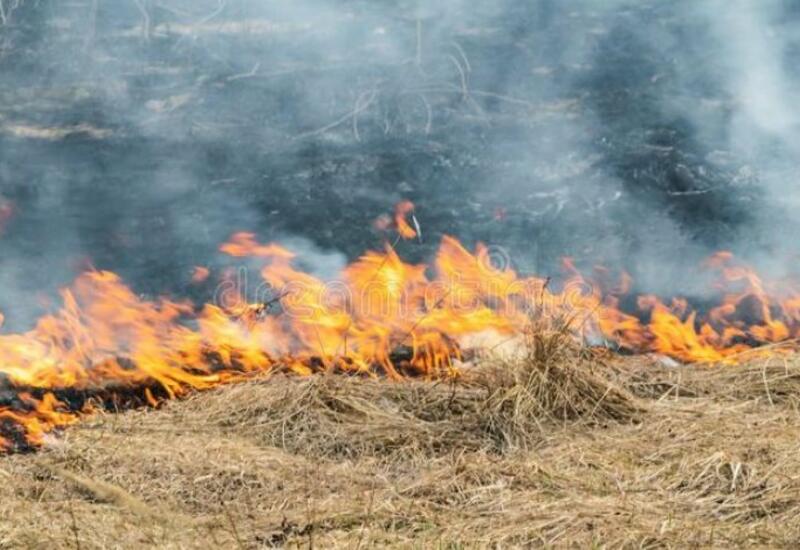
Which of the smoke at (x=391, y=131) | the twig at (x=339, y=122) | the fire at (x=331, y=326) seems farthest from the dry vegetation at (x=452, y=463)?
the twig at (x=339, y=122)

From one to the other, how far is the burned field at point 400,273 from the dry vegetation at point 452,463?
0.06 ft

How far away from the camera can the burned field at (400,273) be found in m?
5.44

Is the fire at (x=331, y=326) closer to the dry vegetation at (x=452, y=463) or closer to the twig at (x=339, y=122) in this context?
the dry vegetation at (x=452, y=463)

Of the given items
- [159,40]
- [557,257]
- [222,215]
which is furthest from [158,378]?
[159,40]

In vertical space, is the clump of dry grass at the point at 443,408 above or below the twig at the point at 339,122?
below

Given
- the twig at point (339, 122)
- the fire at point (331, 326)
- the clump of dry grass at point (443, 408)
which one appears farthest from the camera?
the twig at point (339, 122)

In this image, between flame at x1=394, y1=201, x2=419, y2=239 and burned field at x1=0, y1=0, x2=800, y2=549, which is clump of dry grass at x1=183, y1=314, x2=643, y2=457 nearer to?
burned field at x1=0, y1=0, x2=800, y2=549

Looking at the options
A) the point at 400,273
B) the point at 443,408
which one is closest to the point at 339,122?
the point at 400,273

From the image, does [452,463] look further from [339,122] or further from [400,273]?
[339,122]

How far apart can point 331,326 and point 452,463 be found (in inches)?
87.8

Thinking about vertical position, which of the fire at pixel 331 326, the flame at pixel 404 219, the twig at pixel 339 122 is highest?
the twig at pixel 339 122

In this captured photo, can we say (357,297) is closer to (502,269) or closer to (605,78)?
(502,269)

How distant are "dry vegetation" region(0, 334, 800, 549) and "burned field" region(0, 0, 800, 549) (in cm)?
2

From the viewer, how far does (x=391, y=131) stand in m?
9.72
